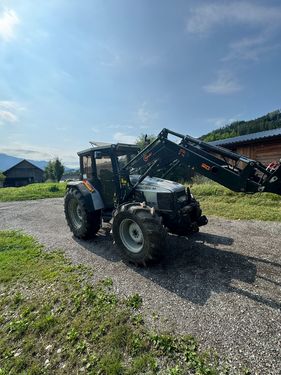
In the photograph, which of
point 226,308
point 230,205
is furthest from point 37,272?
point 230,205

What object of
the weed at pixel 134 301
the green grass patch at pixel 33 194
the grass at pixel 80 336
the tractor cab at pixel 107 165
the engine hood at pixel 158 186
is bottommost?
the grass at pixel 80 336

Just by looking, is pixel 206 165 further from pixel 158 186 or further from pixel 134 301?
pixel 134 301

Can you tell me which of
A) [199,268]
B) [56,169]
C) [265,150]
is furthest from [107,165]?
[56,169]

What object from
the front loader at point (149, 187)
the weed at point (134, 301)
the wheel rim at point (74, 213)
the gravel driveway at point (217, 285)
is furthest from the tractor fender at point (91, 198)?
the weed at point (134, 301)

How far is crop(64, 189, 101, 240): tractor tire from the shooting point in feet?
20.5

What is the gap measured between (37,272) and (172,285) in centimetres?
302

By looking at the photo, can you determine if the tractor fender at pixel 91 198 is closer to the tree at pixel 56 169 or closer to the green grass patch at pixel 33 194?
the green grass patch at pixel 33 194

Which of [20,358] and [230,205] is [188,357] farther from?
[230,205]

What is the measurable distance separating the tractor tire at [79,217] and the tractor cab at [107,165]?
0.52 metres

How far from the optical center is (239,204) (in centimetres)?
991

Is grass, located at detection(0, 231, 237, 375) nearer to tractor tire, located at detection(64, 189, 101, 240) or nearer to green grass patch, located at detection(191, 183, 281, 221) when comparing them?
tractor tire, located at detection(64, 189, 101, 240)

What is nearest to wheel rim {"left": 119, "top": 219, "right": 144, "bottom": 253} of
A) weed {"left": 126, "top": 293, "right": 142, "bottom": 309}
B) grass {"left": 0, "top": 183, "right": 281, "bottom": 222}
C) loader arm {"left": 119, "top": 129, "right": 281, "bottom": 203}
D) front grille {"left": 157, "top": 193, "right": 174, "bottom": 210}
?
front grille {"left": 157, "top": 193, "right": 174, "bottom": 210}

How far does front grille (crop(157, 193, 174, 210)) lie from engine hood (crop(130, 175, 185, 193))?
9 centimetres

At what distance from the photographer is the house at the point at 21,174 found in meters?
49.3
